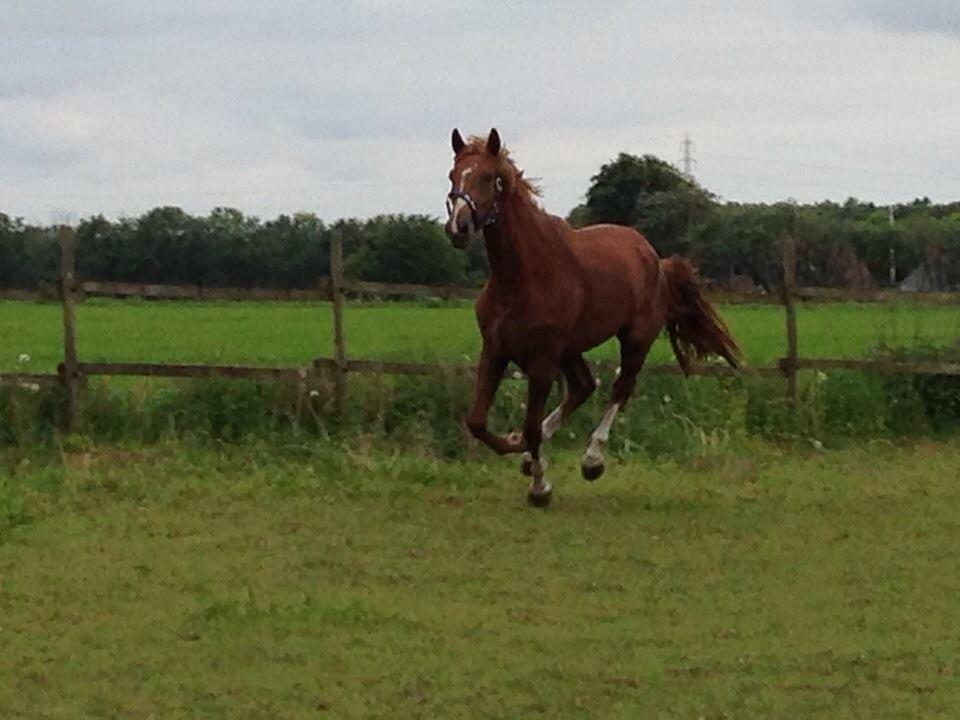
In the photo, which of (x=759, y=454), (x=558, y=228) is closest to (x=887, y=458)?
(x=759, y=454)

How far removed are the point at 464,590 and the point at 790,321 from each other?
22.2 ft

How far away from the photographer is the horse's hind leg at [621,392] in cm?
915

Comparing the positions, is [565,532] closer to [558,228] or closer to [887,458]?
[558,228]

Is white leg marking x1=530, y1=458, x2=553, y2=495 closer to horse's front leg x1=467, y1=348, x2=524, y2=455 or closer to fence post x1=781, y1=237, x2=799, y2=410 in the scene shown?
horse's front leg x1=467, y1=348, x2=524, y2=455

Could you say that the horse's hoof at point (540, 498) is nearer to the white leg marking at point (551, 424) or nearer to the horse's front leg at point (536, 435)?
the horse's front leg at point (536, 435)

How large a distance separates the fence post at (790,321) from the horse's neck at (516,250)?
14.5 feet

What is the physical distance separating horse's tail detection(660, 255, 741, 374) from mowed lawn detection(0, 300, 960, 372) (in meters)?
1.93

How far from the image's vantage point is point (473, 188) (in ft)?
26.0

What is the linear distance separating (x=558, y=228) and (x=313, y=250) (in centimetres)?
2214

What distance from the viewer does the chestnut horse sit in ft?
26.6

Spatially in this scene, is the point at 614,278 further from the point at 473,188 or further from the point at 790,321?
the point at 790,321

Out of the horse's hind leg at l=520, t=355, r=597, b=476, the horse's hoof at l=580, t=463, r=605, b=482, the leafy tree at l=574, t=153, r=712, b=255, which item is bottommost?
the horse's hoof at l=580, t=463, r=605, b=482

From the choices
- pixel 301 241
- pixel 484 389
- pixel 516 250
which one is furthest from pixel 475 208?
pixel 301 241

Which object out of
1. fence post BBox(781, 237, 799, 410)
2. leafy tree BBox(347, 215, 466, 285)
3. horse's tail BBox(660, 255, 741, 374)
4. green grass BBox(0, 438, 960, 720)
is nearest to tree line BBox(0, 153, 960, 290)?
leafy tree BBox(347, 215, 466, 285)
